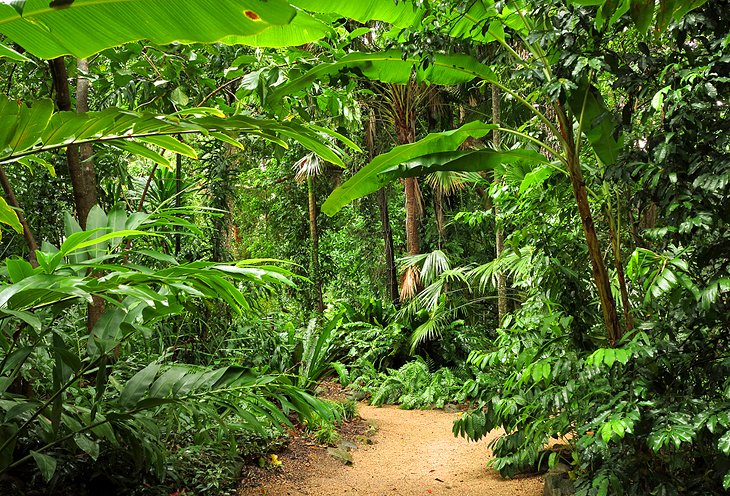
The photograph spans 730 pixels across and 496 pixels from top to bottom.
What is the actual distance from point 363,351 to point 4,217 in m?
7.03

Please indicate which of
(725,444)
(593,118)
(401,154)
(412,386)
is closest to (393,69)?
(401,154)

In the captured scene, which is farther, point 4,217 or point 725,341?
point 725,341

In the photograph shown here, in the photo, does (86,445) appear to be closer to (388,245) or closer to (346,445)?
(346,445)

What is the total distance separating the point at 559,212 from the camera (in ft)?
12.2

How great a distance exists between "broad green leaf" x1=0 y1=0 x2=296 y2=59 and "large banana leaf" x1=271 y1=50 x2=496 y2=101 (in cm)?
169

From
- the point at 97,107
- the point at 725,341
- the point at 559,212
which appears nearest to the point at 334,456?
the point at 559,212

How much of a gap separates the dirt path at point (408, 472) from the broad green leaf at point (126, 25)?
10.5ft

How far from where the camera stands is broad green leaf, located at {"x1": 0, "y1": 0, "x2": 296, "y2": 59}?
5.22ft

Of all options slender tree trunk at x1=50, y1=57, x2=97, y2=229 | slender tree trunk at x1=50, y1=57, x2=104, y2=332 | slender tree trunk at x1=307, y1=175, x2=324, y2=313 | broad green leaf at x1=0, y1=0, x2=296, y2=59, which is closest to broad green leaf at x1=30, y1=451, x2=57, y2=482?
slender tree trunk at x1=50, y1=57, x2=104, y2=332

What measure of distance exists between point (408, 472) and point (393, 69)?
127 inches

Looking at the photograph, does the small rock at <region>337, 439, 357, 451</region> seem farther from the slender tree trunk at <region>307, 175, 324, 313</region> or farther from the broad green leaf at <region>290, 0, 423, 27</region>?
the slender tree trunk at <region>307, 175, 324, 313</region>

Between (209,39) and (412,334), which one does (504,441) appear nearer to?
(209,39)

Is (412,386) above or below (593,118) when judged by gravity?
below

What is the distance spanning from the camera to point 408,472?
16.3 feet
